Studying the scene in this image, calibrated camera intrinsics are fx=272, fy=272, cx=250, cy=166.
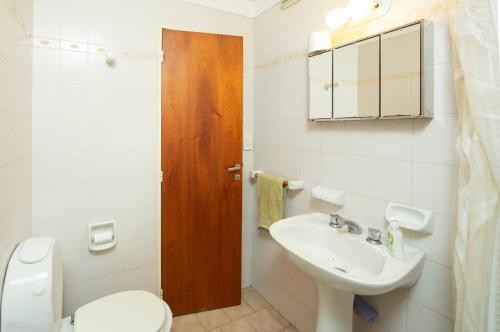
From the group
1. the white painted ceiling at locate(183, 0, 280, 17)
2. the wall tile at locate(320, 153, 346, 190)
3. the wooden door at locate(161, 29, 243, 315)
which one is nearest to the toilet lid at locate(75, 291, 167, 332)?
the wooden door at locate(161, 29, 243, 315)

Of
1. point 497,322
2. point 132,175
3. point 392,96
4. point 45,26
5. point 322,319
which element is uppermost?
point 45,26

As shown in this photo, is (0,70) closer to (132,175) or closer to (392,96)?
(132,175)

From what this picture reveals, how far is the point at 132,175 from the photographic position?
1.82 m

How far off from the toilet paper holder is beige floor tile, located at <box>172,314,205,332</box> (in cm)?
72

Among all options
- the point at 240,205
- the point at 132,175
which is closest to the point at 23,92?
the point at 132,175

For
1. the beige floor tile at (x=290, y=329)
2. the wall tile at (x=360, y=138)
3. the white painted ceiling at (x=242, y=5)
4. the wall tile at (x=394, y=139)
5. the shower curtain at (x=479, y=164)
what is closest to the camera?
the shower curtain at (x=479, y=164)

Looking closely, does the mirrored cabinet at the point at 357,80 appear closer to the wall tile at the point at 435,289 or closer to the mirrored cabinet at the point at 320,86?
the mirrored cabinet at the point at 320,86

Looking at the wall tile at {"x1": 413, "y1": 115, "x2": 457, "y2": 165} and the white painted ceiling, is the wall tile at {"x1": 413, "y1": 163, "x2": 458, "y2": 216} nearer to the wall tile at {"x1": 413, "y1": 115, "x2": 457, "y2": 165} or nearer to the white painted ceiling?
the wall tile at {"x1": 413, "y1": 115, "x2": 457, "y2": 165}

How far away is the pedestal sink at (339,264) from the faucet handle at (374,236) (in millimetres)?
27

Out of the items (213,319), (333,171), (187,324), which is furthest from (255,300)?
(333,171)

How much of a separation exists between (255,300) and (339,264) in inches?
44.0

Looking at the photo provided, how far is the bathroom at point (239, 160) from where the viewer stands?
37.9 inches

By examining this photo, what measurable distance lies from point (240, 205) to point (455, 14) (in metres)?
1.68

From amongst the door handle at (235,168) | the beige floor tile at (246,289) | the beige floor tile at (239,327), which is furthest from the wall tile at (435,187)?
the beige floor tile at (246,289)
